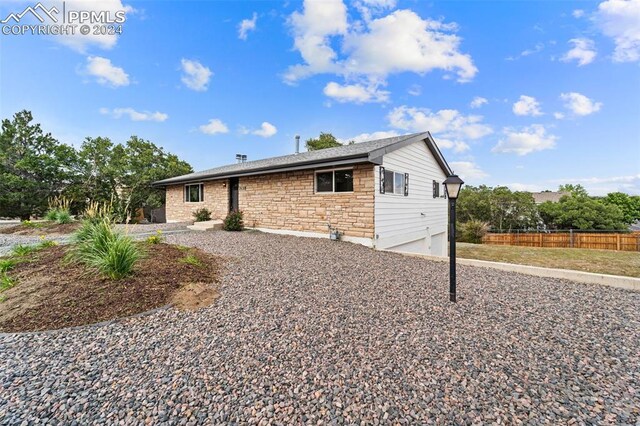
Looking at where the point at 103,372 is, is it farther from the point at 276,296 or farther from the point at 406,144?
the point at 406,144

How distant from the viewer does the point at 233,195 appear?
12000 millimetres

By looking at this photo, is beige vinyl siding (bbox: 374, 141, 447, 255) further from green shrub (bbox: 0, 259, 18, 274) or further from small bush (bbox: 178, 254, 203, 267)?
green shrub (bbox: 0, 259, 18, 274)

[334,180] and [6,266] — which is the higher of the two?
[334,180]

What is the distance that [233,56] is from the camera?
10406 millimetres

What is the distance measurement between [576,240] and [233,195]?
1912 cm

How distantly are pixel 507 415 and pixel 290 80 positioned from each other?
13021 millimetres

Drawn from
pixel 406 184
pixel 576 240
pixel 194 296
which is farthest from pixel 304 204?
pixel 576 240

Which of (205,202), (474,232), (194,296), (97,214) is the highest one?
(205,202)

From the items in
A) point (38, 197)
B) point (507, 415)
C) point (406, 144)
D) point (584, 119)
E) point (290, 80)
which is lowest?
point (507, 415)

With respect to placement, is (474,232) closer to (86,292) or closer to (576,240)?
(576,240)

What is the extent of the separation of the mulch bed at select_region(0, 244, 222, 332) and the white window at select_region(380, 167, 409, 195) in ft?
18.2

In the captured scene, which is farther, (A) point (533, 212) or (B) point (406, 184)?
(A) point (533, 212)

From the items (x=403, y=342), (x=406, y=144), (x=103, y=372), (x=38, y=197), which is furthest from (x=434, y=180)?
(x=38, y=197)

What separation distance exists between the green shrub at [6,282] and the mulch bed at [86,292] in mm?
78
